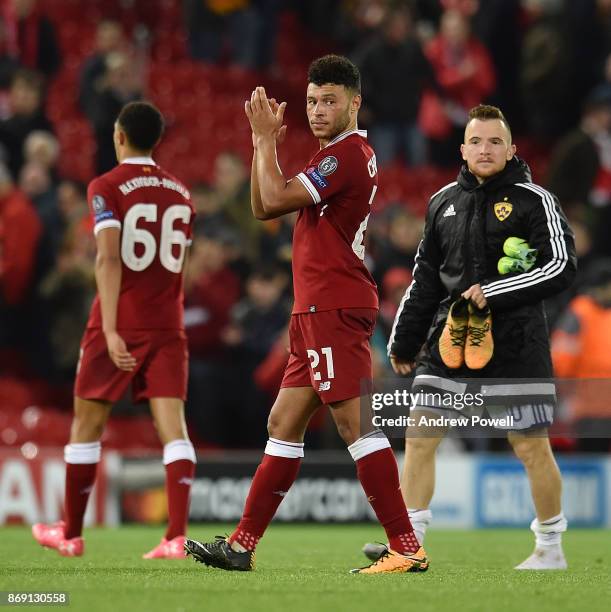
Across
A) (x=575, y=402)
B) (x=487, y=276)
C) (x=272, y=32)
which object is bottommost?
(x=575, y=402)

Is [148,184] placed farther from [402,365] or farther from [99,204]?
[402,365]

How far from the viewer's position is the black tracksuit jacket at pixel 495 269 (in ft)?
20.9

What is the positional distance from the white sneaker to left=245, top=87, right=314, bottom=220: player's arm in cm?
210

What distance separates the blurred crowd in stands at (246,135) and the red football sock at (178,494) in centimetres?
430

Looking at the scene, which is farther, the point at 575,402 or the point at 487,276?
the point at 575,402

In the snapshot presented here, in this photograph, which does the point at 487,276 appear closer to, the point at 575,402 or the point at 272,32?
the point at 575,402

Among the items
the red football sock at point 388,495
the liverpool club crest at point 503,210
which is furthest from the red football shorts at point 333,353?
the liverpool club crest at point 503,210

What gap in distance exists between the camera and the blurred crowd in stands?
39.4 feet

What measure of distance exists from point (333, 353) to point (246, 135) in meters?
9.95

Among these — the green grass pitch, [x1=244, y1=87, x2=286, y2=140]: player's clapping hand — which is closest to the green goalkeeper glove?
Answer: [x1=244, y1=87, x2=286, y2=140]: player's clapping hand

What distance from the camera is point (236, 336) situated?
11906 millimetres

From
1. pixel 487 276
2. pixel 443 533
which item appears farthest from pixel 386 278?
pixel 487 276

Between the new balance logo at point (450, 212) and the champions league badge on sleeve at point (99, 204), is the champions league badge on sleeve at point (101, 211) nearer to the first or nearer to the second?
the champions league badge on sleeve at point (99, 204)

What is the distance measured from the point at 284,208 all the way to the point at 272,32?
1032 centimetres
